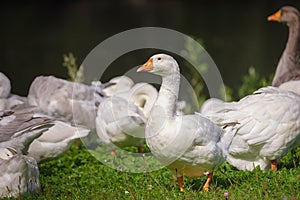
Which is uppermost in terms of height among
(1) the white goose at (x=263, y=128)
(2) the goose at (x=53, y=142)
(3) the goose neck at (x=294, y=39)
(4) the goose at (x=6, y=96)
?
(3) the goose neck at (x=294, y=39)

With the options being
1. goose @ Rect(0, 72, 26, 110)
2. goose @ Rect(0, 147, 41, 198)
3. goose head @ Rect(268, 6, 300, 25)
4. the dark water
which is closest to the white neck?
goose @ Rect(0, 147, 41, 198)

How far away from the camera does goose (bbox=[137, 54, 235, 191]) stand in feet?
19.7

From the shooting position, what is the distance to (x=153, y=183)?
22.3 ft

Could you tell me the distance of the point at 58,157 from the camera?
8.45 metres

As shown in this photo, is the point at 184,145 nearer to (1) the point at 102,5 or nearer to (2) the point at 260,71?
(2) the point at 260,71

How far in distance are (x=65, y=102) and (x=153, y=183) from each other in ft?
12.2

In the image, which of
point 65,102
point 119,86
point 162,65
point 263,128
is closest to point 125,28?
point 119,86

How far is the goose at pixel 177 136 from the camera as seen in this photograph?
6.01m

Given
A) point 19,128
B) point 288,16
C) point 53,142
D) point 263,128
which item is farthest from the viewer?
point 288,16

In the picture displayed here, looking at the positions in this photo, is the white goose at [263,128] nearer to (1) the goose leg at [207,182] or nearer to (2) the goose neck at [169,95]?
(1) the goose leg at [207,182]

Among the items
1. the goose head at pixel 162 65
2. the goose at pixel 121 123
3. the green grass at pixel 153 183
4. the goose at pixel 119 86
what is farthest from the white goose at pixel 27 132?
the goose at pixel 119 86

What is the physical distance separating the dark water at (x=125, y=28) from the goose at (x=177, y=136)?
10.5 m

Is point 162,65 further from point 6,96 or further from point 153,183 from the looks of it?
point 6,96

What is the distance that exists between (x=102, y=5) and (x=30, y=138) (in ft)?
94.9
